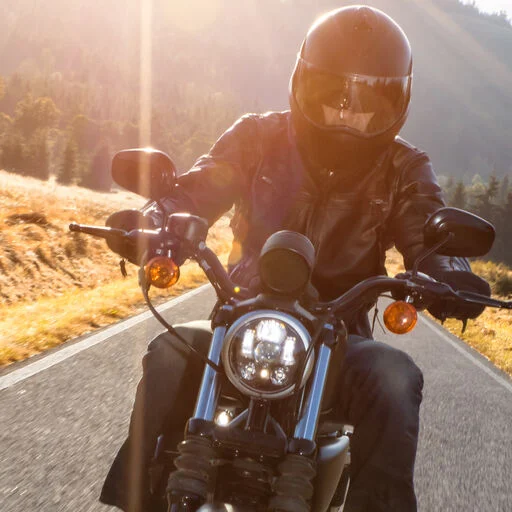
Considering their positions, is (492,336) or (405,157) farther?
(492,336)

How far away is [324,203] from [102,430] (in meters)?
1.99

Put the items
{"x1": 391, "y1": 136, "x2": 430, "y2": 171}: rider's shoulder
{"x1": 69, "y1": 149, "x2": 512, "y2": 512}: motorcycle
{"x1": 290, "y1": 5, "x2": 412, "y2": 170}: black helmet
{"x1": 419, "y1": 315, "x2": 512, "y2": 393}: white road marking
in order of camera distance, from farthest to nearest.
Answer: {"x1": 419, "y1": 315, "x2": 512, "y2": 393}: white road marking < {"x1": 391, "y1": 136, "x2": 430, "y2": 171}: rider's shoulder < {"x1": 290, "y1": 5, "x2": 412, "y2": 170}: black helmet < {"x1": 69, "y1": 149, "x2": 512, "y2": 512}: motorcycle

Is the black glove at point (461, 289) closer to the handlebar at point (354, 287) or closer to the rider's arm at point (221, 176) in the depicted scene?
the handlebar at point (354, 287)

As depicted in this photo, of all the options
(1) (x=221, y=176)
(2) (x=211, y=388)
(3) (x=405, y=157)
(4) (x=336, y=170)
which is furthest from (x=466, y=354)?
(2) (x=211, y=388)

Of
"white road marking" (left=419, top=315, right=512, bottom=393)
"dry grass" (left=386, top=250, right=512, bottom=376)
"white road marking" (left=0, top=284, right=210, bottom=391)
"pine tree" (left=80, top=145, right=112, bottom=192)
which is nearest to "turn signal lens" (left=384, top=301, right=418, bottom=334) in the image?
"white road marking" (left=0, top=284, right=210, bottom=391)

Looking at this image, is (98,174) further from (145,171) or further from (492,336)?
(145,171)

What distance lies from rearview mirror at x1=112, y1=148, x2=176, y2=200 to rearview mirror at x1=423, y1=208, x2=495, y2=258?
0.85 meters

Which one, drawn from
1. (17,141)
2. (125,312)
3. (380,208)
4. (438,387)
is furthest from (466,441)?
(17,141)

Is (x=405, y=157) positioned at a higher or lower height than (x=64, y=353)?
higher

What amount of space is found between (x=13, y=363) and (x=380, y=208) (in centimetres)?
360

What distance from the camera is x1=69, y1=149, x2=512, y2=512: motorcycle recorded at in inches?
66.6

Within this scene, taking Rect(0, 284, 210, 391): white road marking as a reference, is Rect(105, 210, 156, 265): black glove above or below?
above

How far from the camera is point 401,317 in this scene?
198 cm

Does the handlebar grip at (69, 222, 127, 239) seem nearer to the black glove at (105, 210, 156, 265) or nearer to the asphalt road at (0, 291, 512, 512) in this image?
the black glove at (105, 210, 156, 265)
